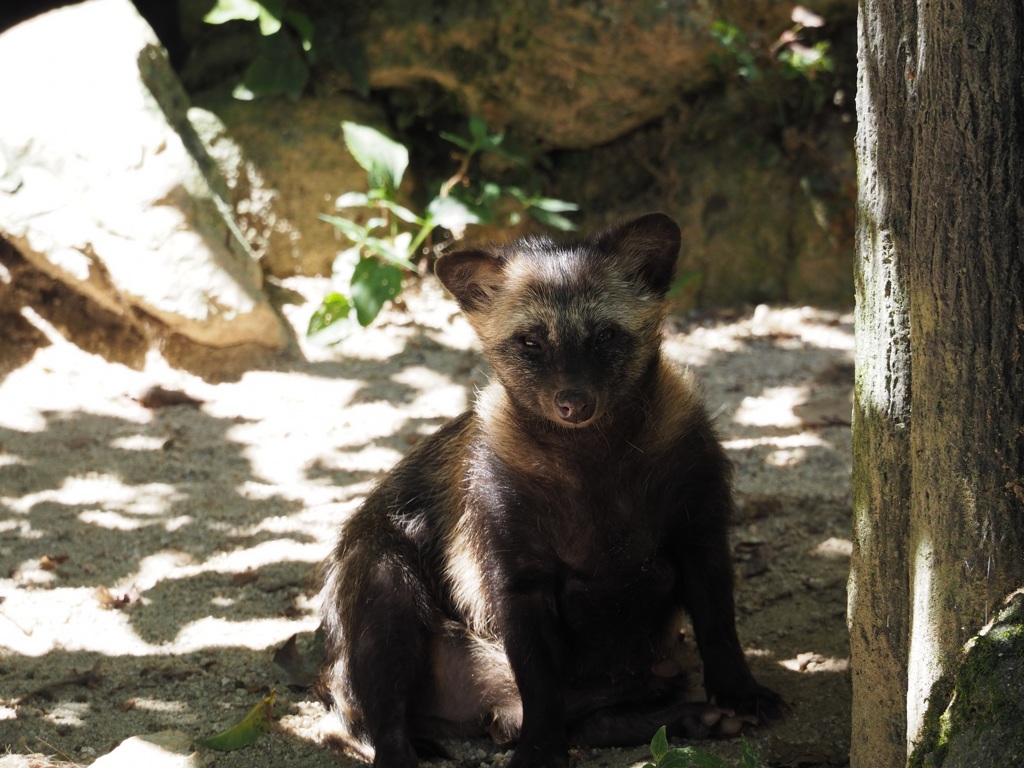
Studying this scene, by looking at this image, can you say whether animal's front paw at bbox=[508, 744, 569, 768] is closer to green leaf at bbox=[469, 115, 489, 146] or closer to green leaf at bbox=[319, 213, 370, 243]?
green leaf at bbox=[319, 213, 370, 243]

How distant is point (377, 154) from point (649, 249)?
3.56 m

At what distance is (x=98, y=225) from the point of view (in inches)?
284

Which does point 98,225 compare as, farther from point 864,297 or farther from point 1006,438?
point 1006,438

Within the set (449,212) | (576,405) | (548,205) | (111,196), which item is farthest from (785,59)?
(576,405)

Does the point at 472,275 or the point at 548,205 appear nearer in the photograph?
the point at 472,275

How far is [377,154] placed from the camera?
760 centimetres

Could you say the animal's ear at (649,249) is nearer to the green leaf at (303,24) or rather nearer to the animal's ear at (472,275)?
the animal's ear at (472,275)

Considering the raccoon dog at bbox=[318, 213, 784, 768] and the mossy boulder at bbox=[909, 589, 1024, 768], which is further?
the raccoon dog at bbox=[318, 213, 784, 768]

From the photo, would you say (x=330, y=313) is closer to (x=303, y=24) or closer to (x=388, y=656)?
(x=303, y=24)

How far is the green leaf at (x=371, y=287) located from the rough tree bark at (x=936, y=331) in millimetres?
4686

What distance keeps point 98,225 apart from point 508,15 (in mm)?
3268

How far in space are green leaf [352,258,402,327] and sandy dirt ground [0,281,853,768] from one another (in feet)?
1.55

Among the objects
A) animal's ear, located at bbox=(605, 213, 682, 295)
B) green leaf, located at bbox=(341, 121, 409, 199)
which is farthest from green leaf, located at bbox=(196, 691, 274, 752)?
green leaf, located at bbox=(341, 121, 409, 199)

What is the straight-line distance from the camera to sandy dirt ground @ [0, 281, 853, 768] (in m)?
4.24
